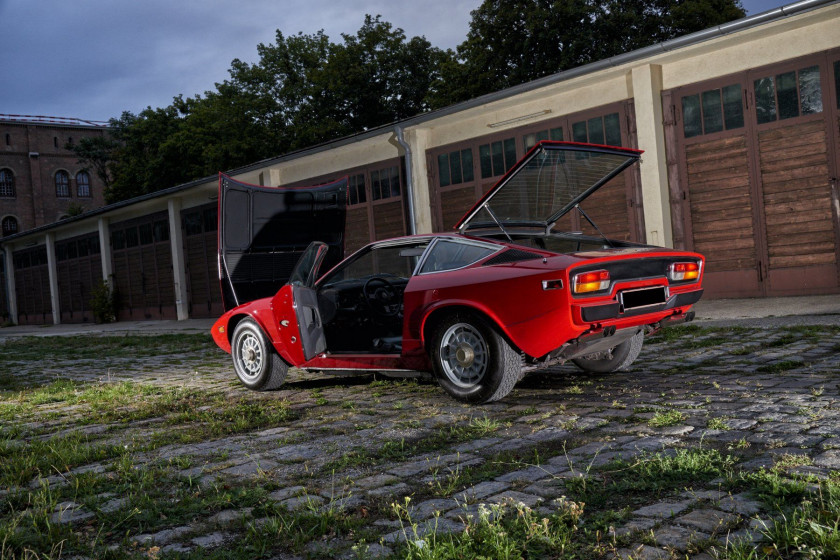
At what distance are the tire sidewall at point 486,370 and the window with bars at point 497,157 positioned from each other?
390 inches

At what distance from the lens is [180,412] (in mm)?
5797

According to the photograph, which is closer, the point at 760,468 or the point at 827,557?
the point at 827,557

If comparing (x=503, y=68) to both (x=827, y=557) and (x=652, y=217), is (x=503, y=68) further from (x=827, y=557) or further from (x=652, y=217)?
(x=827, y=557)

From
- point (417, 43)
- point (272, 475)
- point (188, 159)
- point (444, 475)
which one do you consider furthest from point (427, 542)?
point (188, 159)

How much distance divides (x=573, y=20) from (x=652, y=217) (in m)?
16.5

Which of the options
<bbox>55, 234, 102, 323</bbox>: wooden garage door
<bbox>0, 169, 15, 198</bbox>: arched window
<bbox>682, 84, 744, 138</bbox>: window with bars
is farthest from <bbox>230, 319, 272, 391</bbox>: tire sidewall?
<bbox>0, 169, 15, 198</bbox>: arched window

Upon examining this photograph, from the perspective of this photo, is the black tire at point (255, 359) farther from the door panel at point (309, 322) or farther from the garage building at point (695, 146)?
the garage building at point (695, 146)

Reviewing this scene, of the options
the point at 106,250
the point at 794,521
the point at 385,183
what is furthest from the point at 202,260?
the point at 794,521

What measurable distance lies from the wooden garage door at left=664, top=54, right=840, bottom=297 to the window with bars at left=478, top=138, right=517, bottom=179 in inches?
132

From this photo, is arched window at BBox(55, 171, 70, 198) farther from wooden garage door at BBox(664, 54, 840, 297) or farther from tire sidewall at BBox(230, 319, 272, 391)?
tire sidewall at BBox(230, 319, 272, 391)

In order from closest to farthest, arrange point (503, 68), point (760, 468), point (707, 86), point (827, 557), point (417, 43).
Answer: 1. point (827, 557)
2. point (760, 468)
3. point (707, 86)
4. point (503, 68)
5. point (417, 43)

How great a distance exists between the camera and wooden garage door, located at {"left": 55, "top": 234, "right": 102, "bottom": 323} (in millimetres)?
28859

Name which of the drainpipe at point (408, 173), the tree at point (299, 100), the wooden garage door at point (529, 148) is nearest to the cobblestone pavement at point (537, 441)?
the wooden garage door at point (529, 148)

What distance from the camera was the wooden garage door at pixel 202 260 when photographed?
22641 millimetres
